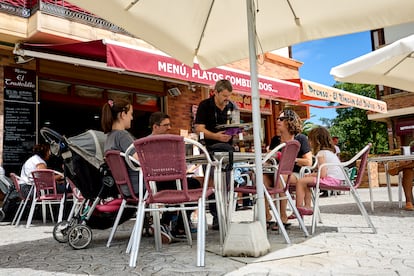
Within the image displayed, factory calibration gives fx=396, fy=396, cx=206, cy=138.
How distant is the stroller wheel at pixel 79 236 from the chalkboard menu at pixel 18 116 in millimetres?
4520

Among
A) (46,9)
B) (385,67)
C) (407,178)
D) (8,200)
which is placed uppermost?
(46,9)

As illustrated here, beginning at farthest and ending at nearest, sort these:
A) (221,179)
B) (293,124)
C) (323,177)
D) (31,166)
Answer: (31,166), (293,124), (323,177), (221,179)

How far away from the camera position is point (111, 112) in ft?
12.7

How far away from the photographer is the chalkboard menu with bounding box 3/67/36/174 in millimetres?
7445

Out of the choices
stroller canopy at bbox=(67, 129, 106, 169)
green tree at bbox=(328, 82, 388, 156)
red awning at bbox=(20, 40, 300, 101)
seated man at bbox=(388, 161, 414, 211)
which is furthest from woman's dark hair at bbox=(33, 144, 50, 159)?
green tree at bbox=(328, 82, 388, 156)

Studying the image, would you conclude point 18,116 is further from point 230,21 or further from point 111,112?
point 230,21

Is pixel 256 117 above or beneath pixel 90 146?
above

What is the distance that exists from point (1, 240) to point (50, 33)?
13.8ft

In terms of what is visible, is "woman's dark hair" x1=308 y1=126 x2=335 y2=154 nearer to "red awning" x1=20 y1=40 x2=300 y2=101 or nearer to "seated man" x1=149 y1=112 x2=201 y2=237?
"seated man" x1=149 y1=112 x2=201 y2=237

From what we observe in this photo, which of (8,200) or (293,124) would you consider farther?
(8,200)

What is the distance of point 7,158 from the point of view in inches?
292

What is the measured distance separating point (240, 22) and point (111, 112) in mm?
1674

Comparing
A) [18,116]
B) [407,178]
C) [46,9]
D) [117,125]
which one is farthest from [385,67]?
[18,116]

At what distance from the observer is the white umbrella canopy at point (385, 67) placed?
4852 millimetres
